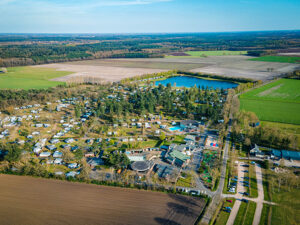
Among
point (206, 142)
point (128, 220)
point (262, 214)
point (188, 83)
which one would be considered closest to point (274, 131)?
point (206, 142)

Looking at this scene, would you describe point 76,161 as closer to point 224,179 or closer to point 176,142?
point 176,142

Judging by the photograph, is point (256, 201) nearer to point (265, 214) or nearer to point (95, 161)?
point (265, 214)

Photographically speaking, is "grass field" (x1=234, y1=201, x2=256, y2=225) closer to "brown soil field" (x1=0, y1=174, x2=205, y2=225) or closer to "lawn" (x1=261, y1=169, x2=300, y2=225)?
"lawn" (x1=261, y1=169, x2=300, y2=225)

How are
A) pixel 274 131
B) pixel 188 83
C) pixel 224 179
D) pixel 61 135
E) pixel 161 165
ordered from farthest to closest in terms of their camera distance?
pixel 188 83 → pixel 61 135 → pixel 274 131 → pixel 161 165 → pixel 224 179

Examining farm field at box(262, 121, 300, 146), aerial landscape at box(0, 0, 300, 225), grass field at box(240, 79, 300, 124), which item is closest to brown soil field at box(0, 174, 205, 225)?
aerial landscape at box(0, 0, 300, 225)

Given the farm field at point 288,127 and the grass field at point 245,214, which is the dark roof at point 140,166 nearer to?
the grass field at point 245,214

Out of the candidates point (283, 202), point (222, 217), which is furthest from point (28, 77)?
point (283, 202)

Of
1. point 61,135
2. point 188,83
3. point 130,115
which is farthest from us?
point 188,83
